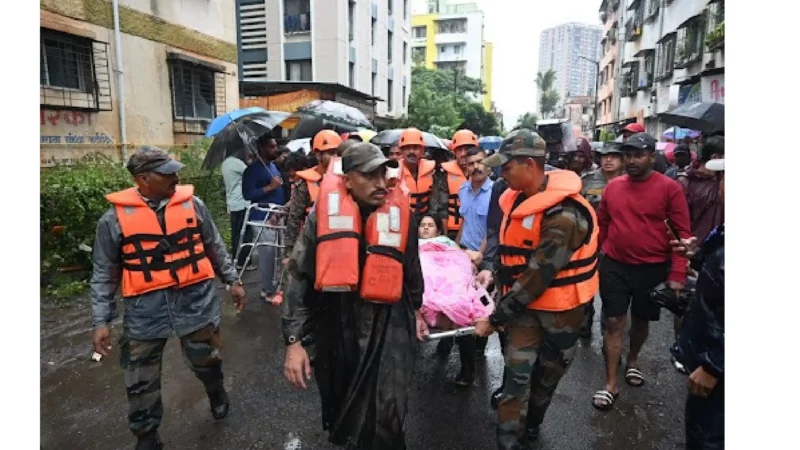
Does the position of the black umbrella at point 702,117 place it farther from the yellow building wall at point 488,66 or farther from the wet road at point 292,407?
the yellow building wall at point 488,66

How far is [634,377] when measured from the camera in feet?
13.5

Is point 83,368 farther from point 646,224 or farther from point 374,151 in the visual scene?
point 646,224

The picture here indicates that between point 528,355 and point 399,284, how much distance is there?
3.10 ft

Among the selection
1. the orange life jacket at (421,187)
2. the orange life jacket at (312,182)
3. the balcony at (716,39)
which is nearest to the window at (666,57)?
the balcony at (716,39)

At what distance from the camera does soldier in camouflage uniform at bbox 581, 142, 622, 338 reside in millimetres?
5062

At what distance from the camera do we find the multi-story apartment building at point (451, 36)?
64438 mm

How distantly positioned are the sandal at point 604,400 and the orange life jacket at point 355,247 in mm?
2209

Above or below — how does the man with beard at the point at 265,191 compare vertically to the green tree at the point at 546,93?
below

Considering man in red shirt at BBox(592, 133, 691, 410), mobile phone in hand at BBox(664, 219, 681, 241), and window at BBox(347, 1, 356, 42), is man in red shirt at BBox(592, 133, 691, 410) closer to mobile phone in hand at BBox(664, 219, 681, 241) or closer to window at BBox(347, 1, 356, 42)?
mobile phone in hand at BBox(664, 219, 681, 241)

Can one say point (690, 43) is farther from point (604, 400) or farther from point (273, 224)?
point (604, 400)

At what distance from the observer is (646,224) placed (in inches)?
143

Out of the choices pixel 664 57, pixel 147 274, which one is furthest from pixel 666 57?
pixel 147 274

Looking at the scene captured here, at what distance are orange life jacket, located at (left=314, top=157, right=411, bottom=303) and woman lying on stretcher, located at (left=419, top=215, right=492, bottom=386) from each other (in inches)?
27.3

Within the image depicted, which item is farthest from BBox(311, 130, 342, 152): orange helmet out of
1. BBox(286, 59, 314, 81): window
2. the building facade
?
BBox(286, 59, 314, 81): window
